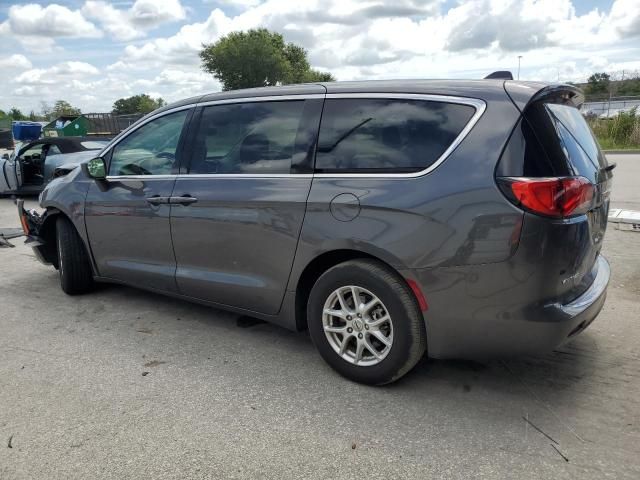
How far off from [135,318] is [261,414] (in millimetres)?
2013

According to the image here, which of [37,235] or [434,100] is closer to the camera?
[434,100]

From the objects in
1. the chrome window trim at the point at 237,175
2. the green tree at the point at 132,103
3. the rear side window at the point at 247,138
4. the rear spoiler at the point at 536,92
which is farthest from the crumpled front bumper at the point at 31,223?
the green tree at the point at 132,103

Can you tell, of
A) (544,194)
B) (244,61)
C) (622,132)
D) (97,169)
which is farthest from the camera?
(244,61)

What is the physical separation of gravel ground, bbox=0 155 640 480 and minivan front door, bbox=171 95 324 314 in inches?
19.0

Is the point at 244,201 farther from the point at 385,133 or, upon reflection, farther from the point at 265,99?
the point at 385,133

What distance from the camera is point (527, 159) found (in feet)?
9.09

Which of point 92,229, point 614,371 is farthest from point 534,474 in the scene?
point 92,229

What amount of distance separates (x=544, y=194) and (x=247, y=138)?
2.00 metres

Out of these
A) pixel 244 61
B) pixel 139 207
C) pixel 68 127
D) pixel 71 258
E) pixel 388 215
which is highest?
pixel 244 61

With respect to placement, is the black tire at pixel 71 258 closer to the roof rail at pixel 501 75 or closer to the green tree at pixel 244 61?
the roof rail at pixel 501 75

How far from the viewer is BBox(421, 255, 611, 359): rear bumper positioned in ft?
9.16

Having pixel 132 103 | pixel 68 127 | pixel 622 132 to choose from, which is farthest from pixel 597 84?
pixel 132 103

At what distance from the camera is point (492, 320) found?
287cm

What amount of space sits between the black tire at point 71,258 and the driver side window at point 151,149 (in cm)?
84
